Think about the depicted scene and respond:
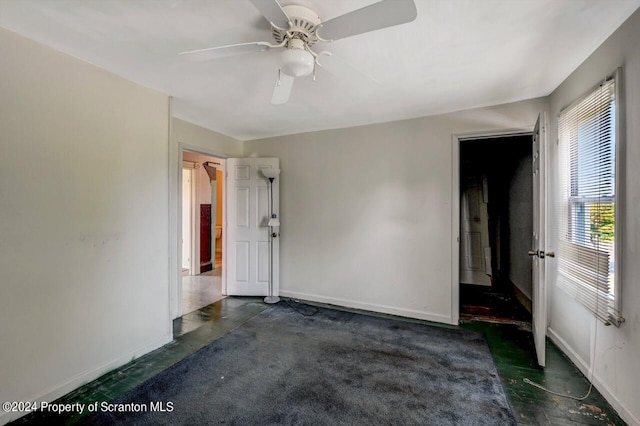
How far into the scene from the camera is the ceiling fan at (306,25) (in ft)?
3.95

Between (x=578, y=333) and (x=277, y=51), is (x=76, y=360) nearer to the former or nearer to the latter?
(x=277, y=51)

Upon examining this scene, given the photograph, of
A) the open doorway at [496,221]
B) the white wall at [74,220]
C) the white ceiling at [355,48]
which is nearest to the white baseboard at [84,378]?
the white wall at [74,220]

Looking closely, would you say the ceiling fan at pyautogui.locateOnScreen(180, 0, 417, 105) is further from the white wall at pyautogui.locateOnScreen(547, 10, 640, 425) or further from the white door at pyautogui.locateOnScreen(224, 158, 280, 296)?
the white door at pyautogui.locateOnScreen(224, 158, 280, 296)

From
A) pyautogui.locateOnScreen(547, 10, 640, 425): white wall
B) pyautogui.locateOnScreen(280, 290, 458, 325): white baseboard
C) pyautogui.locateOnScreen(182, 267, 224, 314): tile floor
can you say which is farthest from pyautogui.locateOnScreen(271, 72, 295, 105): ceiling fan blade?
pyautogui.locateOnScreen(182, 267, 224, 314): tile floor

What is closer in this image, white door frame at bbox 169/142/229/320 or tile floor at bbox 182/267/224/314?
white door frame at bbox 169/142/229/320

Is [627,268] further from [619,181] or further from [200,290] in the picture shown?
[200,290]

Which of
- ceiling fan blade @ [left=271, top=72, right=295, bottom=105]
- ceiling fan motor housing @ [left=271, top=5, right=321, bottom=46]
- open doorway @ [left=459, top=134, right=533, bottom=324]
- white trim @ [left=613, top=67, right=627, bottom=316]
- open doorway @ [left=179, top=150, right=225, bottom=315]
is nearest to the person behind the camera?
ceiling fan motor housing @ [left=271, top=5, right=321, bottom=46]

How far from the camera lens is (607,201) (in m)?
1.87

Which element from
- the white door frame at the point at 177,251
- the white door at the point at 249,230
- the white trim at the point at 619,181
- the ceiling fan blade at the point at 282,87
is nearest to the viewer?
the white trim at the point at 619,181

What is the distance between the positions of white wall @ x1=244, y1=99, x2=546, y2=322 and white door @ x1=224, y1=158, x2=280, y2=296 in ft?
0.79

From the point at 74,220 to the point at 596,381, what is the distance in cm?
400

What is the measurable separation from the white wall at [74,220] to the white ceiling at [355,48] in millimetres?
236

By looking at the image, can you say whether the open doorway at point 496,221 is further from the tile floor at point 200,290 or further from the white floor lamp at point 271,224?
the tile floor at point 200,290

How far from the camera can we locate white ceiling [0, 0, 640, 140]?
1.51m
